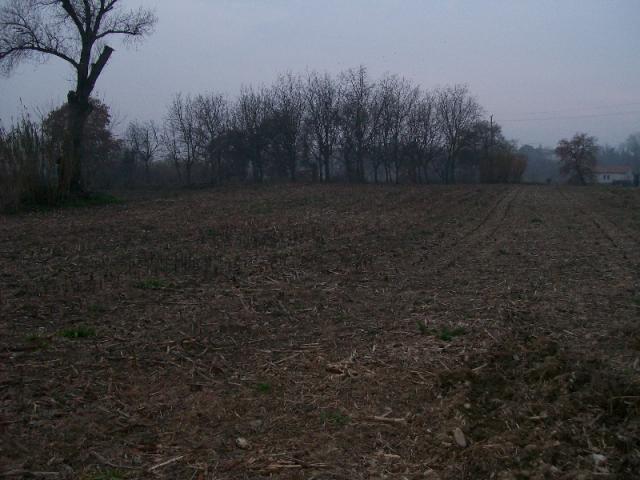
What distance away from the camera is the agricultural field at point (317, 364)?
360 centimetres

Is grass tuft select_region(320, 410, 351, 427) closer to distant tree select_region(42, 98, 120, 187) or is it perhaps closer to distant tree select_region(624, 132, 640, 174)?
distant tree select_region(42, 98, 120, 187)

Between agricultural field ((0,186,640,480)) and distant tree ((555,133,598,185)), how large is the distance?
55208 mm

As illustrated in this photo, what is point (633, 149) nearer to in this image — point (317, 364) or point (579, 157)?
point (579, 157)

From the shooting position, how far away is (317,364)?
17.1 feet

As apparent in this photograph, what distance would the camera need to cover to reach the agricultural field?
3.60 m

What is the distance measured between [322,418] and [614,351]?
8.71 ft

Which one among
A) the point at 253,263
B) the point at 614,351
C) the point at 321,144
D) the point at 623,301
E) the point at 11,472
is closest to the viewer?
the point at 11,472

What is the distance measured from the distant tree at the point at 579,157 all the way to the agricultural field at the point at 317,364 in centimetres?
5521

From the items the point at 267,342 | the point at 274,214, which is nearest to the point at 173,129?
the point at 274,214

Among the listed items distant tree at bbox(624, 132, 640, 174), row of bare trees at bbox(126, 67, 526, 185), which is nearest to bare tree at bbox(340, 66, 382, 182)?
row of bare trees at bbox(126, 67, 526, 185)

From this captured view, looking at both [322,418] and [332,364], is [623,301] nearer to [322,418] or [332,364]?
[332,364]

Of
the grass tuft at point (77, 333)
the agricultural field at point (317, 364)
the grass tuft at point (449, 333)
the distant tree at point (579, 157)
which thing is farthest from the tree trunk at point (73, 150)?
the distant tree at point (579, 157)

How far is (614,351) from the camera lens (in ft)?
16.3

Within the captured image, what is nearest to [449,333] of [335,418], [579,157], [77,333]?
[335,418]
